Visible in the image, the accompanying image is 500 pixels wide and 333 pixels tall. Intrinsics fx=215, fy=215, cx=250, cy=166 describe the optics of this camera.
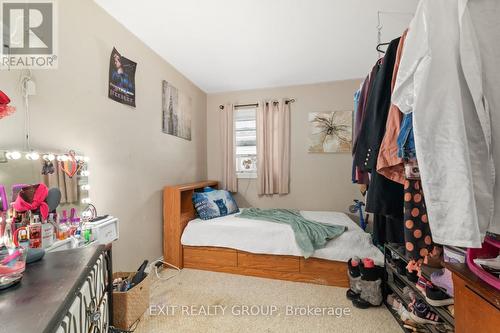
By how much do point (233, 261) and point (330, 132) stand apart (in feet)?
7.38

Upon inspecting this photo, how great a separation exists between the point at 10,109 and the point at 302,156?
9.92 feet

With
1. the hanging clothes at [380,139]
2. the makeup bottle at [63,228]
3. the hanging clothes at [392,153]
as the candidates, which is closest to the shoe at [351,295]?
the hanging clothes at [380,139]

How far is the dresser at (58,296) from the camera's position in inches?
20.3

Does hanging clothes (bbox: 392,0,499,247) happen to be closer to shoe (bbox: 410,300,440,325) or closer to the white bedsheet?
shoe (bbox: 410,300,440,325)

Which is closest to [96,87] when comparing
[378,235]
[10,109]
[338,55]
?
[10,109]

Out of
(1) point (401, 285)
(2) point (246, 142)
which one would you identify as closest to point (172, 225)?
(2) point (246, 142)

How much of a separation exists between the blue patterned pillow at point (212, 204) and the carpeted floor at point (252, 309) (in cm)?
74

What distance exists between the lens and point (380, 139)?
107cm

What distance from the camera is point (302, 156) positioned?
3.32 metres

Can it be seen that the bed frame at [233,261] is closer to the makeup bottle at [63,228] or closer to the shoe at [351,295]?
the shoe at [351,295]

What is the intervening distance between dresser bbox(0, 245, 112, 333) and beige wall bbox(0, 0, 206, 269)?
2.68 feet

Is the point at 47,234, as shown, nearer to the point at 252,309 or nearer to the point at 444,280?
the point at 252,309

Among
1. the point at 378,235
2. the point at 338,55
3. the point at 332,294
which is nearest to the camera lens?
the point at 378,235

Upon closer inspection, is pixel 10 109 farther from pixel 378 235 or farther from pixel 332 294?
pixel 332 294
